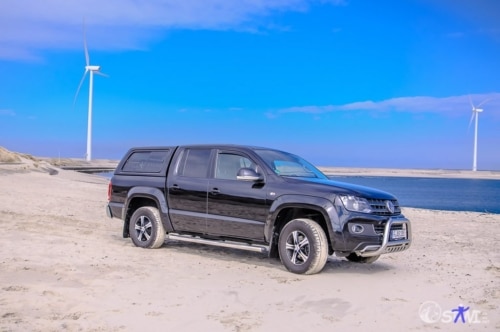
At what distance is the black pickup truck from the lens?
773 cm

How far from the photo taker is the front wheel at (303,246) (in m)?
7.71

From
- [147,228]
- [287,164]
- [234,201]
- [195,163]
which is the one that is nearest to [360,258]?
[287,164]

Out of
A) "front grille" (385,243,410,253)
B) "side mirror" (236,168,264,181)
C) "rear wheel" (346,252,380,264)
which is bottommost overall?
"rear wheel" (346,252,380,264)

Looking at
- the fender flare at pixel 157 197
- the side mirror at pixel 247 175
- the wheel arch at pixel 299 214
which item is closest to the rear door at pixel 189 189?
the fender flare at pixel 157 197

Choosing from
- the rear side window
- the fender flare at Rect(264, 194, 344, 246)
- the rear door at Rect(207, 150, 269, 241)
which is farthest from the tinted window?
the fender flare at Rect(264, 194, 344, 246)

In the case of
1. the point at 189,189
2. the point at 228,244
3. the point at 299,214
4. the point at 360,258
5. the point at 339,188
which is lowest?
the point at 360,258

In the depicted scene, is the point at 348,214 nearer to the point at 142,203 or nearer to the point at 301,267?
the point at 301,267

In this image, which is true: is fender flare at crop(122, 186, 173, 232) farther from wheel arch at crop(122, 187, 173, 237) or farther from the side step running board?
the side step running board

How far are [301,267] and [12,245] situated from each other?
5.04m

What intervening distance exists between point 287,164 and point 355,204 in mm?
1664

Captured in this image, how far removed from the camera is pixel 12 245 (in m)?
9.34

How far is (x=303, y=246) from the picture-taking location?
26.0 feet

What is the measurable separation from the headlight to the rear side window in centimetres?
365

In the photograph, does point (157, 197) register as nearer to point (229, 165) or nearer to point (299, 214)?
point (229, 165)
